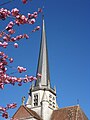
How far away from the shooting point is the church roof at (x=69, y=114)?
36531 millimetres

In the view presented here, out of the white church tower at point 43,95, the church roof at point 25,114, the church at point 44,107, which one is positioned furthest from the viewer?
the white church tower at point 43,95

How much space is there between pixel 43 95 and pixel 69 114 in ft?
14.2

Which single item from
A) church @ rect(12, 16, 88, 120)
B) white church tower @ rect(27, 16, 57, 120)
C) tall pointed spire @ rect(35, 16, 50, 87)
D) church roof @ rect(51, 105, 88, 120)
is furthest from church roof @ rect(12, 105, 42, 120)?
tall pointed spire @ rect(35, 16, 50, 87)

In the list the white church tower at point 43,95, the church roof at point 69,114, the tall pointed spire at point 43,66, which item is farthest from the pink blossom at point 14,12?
the tall pointed spire at point 43,66

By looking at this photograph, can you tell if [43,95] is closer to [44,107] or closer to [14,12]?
[44,107]

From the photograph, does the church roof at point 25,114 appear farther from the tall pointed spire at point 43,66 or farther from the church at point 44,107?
the tall pointed spire at point 43,66

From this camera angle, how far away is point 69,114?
37219 millimetres

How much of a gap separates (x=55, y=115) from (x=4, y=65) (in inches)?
Answer: 1282

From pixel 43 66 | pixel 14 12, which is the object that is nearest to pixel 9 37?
pixel 14 12

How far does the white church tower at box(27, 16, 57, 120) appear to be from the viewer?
37.3 meters

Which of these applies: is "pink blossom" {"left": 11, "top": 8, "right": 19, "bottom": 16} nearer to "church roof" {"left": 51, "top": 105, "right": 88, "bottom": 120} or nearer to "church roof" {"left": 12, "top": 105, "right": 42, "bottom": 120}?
"church roof" {"left": 12, "top": 105, "right": 42, "bottom": 120}

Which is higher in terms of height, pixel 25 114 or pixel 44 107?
pixel 44 107

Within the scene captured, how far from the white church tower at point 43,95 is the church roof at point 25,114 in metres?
1.17

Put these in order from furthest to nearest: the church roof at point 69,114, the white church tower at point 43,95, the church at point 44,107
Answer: the white church tower at point 43,95, the church roof at point 69,114, the church at point 44,107
